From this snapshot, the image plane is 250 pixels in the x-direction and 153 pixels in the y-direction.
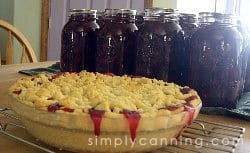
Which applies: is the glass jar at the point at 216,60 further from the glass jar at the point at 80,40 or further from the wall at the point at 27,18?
the wall at the point at 27,18

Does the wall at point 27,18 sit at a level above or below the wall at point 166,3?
below

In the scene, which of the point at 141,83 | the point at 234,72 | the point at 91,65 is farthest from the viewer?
the point at 91,65

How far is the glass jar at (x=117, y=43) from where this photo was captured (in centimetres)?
91

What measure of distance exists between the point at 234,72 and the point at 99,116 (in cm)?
44

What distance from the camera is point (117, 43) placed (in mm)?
913

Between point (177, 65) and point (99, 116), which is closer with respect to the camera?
point (99, 116)

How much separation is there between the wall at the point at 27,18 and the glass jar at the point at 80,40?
196cm

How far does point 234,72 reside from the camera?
849 millimetres

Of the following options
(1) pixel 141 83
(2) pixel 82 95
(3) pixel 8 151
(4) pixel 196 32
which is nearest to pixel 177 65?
(4) pixel 196 32

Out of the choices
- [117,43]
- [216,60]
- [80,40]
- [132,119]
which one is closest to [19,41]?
[80,40]

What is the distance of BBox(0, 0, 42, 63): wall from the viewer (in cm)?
287

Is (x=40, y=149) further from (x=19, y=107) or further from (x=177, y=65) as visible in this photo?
(x=177, y=65)

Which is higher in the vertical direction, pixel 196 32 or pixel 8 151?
pixel 196 32

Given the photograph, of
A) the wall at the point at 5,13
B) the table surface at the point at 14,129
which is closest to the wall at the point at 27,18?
the wall at the point at 5,13
